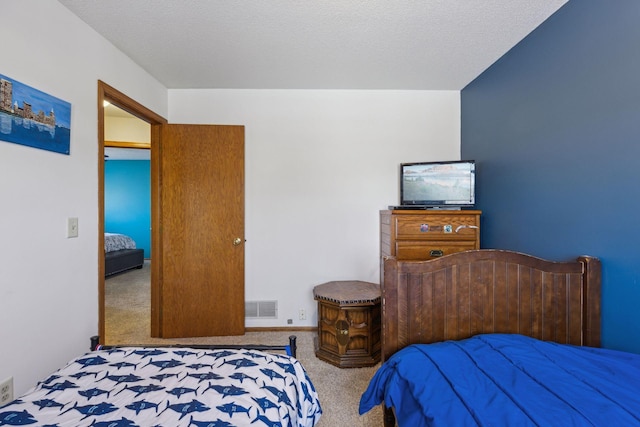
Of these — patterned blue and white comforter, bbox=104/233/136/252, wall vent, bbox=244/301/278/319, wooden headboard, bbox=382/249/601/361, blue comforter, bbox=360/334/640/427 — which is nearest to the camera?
blue comforter, bbox=360/334/640/427

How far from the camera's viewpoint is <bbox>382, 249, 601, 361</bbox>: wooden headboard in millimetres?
1482

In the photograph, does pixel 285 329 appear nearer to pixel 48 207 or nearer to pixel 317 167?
pixel 317 167

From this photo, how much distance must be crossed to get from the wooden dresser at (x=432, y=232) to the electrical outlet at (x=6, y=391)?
95.1 inches

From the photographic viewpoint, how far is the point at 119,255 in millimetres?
5035

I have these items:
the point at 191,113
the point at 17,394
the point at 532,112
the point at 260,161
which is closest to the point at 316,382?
the point at 17,394

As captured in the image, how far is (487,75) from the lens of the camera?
2473mm

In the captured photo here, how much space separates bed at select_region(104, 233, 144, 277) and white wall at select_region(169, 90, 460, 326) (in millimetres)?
3374

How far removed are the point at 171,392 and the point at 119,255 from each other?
4.98m

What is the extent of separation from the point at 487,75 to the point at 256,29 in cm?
197

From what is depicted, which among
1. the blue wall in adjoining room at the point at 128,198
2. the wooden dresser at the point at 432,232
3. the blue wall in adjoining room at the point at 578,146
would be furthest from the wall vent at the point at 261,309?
the blue wall in adjoining room at the point at 128,198

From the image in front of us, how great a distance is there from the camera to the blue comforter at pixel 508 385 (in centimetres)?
89

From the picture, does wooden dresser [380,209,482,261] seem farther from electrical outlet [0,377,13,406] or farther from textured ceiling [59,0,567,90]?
electrical outlet [0,377,13,406]

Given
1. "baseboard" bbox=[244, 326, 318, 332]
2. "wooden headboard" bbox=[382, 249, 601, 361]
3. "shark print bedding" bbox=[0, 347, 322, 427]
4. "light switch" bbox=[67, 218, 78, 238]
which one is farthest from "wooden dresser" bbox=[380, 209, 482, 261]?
"light switch" bbox=[67, 218, 78, 238]

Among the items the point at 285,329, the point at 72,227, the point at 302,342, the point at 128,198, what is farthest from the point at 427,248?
the point at 128,198
